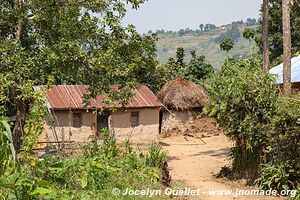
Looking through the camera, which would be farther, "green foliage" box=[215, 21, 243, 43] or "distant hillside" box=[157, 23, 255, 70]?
"green foliage" box=[215, 21, 243, 43]

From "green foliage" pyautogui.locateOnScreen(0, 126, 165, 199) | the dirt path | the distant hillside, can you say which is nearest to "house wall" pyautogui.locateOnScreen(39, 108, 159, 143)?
the dirt path

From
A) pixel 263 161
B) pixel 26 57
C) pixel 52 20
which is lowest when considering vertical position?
pixel 263 161

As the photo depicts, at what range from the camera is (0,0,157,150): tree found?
38.7 feet

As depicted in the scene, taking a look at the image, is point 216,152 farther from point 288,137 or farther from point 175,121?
point 288,137

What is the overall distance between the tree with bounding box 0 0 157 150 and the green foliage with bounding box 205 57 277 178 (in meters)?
2.89

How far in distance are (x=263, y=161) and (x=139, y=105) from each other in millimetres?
13282

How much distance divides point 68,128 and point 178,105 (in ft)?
23.8

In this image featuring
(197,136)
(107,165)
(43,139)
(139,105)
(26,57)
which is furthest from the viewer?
(197,136)

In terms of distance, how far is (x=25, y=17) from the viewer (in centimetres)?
1251

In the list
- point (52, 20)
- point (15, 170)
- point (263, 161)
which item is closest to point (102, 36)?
point (52, 20)

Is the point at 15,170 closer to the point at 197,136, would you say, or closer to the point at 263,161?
the point at 263,161

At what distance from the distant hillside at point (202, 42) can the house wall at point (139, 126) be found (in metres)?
119

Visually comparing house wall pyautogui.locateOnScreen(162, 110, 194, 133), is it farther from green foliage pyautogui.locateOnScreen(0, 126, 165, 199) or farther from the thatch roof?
green foliage pyautogui.locateOnScreen(0, 126, 165, 199)

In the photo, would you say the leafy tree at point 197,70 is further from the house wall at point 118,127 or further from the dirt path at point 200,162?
the house wall at point 118,127
